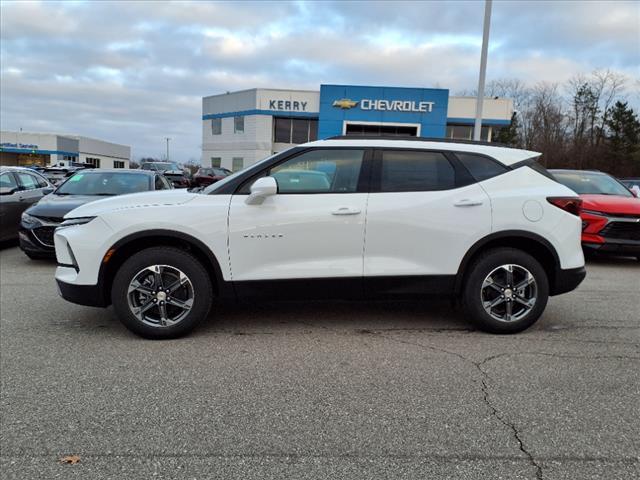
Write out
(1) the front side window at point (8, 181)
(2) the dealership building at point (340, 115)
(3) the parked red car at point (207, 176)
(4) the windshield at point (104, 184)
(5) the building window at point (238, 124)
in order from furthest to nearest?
(5) the building window at point (238, 124)
(2) the dealership building at point (340, 115)
(3) the parked red car at point (207, 176)
(1) the front side window at point (8, 181)
(4) the windshield at point (104, 184)

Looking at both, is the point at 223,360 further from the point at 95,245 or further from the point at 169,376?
the point at 95,245

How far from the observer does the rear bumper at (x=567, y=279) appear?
4.55 metres

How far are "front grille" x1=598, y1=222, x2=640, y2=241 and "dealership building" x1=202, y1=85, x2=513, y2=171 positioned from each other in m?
28.0

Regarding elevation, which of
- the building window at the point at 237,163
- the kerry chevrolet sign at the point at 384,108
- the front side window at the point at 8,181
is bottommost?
the front side window at the point at 8,181

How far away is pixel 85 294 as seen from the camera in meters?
4.20

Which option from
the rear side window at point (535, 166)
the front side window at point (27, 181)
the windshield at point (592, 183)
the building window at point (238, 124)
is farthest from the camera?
the building window at point (238, 124)

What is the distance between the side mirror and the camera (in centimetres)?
405

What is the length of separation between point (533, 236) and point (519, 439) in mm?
2226

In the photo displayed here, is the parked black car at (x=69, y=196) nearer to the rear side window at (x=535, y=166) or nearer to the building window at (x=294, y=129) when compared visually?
the rear side window at (x=535, y=166)

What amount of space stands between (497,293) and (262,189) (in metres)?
2.41

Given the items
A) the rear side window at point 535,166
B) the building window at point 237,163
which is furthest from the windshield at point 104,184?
the building window at point 237,163

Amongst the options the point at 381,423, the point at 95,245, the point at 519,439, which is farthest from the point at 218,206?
the point at 519,439

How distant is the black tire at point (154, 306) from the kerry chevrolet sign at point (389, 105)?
34.1 m

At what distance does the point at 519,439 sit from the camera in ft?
9.10
